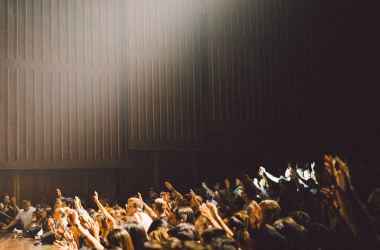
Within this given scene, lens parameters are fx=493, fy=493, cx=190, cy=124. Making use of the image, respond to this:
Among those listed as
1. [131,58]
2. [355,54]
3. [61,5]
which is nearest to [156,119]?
[131,58]

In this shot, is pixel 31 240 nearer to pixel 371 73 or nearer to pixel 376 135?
pixel 376 135

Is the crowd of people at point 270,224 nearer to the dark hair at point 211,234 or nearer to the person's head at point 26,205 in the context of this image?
the dark hair at point 211,234

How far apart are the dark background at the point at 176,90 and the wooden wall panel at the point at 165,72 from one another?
30 millimetres

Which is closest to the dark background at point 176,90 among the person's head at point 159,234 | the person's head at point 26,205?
the person's head at point 26,205

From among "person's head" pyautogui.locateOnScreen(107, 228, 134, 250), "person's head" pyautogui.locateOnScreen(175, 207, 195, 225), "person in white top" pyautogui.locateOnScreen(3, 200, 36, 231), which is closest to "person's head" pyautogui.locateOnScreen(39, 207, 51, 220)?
"person in white top" pyautogui.locateOnScreen(3, 200, 36, 231)

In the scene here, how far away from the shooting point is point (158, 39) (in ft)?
46.0

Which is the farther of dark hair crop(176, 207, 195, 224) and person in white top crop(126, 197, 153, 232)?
dark hair crop(176, 207, 195, 224)

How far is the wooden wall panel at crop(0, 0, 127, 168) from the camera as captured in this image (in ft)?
41.6

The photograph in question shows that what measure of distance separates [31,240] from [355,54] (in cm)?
1124

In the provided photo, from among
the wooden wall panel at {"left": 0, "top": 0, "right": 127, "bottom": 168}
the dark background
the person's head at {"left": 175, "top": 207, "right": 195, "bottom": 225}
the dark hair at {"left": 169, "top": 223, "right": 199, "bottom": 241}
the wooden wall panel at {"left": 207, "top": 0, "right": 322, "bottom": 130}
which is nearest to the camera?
the dark hair at {"left": 169, "top": 223, "right": 199, "bottom": 241}

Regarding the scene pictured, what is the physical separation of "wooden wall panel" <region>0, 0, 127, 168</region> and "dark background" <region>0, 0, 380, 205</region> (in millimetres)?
28

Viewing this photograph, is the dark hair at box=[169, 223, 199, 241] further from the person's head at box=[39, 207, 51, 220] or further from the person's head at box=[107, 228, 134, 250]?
the person's head at box=[39, 207, 51, 220]

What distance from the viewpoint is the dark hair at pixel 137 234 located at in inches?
144

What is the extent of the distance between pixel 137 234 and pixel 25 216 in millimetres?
8564
